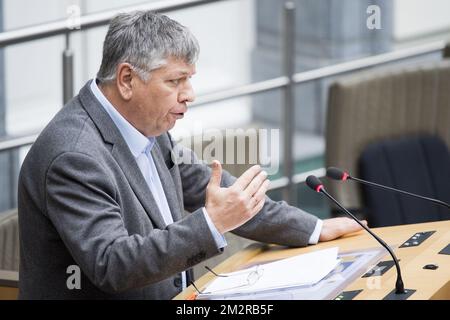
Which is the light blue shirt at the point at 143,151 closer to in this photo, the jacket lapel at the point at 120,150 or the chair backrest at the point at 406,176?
the jacket lapel at the point at 120,150

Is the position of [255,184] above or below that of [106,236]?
above

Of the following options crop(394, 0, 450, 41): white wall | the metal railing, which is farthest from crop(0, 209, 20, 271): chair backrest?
crop(394, 0, 450, 41): white wall

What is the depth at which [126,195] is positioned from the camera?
2.97 metres

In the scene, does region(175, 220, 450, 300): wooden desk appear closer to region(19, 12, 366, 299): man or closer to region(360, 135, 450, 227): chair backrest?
region(19, 12, 366, 299): man

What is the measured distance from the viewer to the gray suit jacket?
2764 millimetres

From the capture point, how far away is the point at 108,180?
285cm

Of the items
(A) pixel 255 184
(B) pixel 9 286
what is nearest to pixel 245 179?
(A) pixel 255 184

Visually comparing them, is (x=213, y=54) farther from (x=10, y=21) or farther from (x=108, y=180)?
(x=108, y=180)

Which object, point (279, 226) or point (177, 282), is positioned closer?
point (177, 282)

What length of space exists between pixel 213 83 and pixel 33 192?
12.2 feet

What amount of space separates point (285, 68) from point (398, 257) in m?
2.46

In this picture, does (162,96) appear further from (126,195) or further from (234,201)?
(234,201)

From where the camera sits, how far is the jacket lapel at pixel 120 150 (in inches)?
118

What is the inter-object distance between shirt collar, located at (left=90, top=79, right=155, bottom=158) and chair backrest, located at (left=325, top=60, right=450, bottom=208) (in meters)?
1.82
